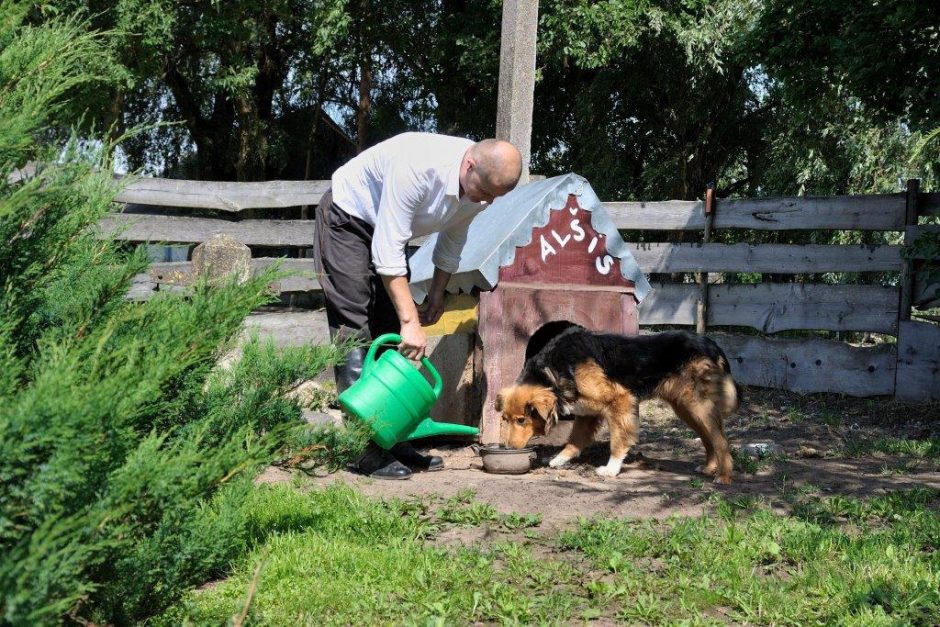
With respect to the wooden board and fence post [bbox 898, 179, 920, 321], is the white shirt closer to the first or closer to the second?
the wooden board

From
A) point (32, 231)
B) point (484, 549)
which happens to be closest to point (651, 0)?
point (484, 549)

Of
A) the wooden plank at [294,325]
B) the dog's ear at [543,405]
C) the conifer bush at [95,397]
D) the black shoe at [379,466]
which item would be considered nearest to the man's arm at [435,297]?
the dog's ear at [543,405]

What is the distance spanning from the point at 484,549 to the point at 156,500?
1.89 metres

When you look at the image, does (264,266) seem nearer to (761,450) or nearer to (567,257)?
(567,257)

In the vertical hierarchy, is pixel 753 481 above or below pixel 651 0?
below

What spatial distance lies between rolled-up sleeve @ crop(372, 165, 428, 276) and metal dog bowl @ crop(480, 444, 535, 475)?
4.64ft

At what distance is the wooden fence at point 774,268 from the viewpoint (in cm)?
802

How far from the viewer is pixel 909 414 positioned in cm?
752

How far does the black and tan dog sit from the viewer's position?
17.4ft

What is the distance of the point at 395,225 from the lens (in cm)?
434

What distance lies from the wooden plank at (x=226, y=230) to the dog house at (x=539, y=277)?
3.21 metres

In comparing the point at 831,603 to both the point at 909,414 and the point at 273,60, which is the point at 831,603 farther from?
the point at 273,60

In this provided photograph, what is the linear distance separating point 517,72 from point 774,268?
388cm

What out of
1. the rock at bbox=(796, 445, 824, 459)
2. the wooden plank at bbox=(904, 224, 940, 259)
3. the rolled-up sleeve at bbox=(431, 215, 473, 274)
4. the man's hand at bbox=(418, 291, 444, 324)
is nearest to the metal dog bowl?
the man's hand at bbox=(418, 291, 444, 324)
